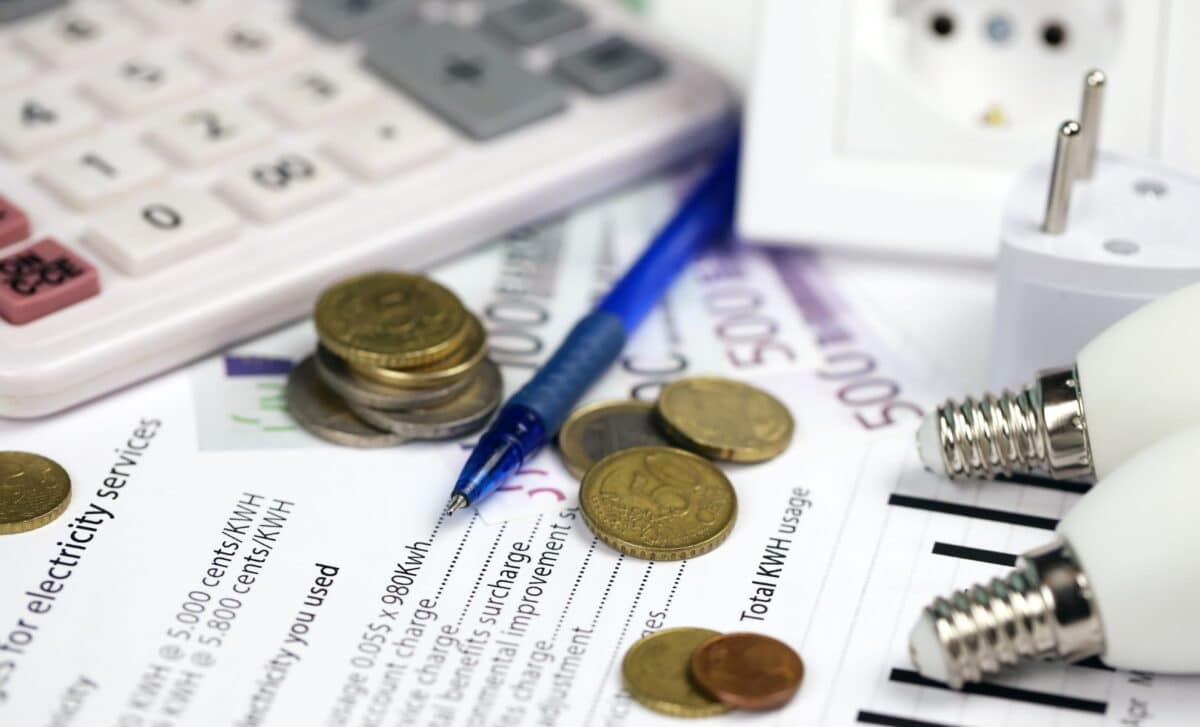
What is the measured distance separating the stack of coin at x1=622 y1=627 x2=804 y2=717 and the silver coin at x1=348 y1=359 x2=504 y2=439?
107mm

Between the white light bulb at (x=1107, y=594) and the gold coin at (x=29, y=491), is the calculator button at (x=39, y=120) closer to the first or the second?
the gold coin at (x=29, y=491)

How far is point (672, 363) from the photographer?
54 cm

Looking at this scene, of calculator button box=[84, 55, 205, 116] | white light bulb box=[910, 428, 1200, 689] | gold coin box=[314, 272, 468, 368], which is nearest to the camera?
white light bulb box=[910, 428, 1200, 689]

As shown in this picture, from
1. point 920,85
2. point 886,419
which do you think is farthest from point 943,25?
point 886,419

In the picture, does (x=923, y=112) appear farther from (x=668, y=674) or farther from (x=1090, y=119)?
(x=668, y=674)

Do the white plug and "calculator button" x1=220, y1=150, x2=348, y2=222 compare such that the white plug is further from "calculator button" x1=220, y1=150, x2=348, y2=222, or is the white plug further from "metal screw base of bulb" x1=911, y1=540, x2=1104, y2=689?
"calculator button" x1=220, y1=150, x2=348, y2=222

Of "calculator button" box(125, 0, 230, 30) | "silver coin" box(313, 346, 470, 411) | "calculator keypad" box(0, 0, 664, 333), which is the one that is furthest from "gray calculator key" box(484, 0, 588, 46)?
"silver coin" box(313, 346, 470, 411)

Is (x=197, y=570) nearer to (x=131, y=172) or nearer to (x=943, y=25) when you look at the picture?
(x=131, y=172)

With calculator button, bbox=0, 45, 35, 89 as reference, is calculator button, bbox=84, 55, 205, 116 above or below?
above

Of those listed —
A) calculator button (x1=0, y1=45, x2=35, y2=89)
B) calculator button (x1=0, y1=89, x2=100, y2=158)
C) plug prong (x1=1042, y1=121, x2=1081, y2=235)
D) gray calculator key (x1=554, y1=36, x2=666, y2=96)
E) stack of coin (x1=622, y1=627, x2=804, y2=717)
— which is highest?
plug prong (x1=1042, y1=121, x2=1081, y2=235)

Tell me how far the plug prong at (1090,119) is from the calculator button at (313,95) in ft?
0.87

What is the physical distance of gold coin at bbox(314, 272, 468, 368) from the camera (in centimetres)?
49

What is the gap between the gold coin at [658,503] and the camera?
450 millimetres

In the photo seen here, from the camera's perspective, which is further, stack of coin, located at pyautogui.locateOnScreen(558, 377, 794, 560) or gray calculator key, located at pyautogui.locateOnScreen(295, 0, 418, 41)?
gray calculator key, located at pyautogui.locateOnScreen(295, 0, 418, 41)
